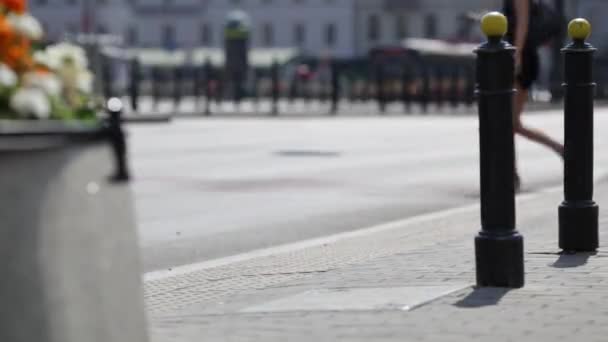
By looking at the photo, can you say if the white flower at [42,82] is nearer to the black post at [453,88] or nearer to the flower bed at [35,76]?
the flower bed at [35,76]

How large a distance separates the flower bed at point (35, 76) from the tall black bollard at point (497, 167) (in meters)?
3.28

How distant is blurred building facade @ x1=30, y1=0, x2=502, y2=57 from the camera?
127 metres

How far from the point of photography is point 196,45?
12950 centimetres

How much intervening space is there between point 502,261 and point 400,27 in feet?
394

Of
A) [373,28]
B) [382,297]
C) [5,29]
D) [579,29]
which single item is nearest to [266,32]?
[373,28]

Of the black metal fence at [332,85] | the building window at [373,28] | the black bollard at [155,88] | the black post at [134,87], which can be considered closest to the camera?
the black post at [134,87]

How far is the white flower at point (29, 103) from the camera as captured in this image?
12.3 feet

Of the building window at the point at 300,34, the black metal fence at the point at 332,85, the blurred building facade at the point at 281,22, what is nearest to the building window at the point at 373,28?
the blurred building facade at the point at 281,22

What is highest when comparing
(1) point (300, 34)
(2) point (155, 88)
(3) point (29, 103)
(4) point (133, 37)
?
(3) point (29, 103)

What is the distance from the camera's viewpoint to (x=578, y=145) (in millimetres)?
8672

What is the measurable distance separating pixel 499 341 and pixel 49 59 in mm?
2187

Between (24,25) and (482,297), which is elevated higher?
(24,25)

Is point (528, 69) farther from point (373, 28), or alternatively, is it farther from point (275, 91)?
point (373, 28)

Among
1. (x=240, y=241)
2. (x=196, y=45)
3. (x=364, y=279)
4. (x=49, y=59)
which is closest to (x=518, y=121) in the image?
(x=240, y=241)
